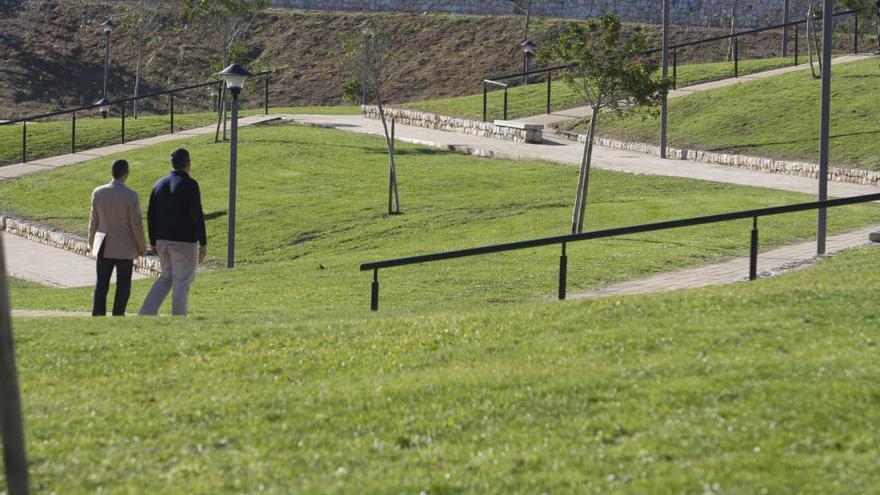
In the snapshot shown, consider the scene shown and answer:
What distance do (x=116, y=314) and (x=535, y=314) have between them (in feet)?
13.7

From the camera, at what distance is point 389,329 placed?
32.9ft

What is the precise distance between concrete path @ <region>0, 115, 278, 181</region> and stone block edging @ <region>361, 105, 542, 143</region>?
3.24 m

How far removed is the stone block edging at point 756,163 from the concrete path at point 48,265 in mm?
12569

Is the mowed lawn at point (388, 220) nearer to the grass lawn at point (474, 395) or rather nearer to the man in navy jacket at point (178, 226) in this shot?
the grass lawn at point (474, 395)

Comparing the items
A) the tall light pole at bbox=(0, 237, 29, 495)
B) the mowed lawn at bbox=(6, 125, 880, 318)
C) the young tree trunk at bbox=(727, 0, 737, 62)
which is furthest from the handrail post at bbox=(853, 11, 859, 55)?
the tall light pole at bbox=(0, 237, 29, 495)

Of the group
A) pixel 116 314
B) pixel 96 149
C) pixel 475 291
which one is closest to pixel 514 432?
pixel 116 314

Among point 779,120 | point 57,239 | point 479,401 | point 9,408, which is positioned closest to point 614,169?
point 779,120

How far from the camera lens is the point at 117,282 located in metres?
12.3

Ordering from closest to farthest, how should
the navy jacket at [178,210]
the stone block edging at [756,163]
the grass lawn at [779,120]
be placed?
the navy jacket at [178,210] < the stone block edging at [756,163] < the grass lawn at [779,120]

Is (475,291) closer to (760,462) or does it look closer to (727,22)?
(760,462)

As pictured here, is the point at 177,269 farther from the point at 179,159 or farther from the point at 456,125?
the point at 456,125

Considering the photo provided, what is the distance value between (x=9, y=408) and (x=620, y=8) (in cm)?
4633

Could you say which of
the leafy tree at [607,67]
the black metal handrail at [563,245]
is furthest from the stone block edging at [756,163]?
the black metal handrail at [563,245]

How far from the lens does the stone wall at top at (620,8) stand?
4881cm
